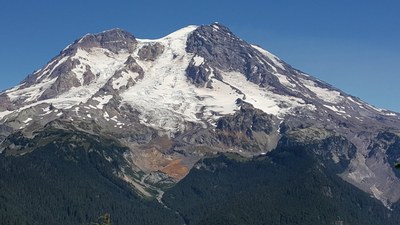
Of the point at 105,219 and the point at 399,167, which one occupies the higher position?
the point at 399,167

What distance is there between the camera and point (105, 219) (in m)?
104

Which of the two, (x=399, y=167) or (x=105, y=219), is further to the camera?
(x=105, y=219)

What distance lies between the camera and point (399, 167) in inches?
3103

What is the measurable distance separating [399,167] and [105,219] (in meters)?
42.9
